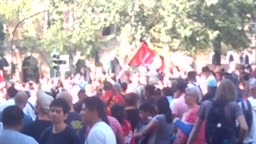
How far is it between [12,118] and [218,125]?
3.64 m

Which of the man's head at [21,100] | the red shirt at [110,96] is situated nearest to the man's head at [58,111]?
the man's head at [21,100]

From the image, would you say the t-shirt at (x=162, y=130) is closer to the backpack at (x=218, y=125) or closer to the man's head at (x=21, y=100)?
the backpack at (x=218, y=125)

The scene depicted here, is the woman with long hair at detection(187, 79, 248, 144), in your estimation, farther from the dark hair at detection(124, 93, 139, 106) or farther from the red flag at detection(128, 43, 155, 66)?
the red flag at detection(128, 43, 155, 66)

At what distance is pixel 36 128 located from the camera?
10.8 m

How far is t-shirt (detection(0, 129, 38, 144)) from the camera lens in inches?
352

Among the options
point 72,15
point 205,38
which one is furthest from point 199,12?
point 72,15

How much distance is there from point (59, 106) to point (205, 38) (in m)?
32.3

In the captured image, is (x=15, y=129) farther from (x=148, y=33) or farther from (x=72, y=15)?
(x=72, y=15)

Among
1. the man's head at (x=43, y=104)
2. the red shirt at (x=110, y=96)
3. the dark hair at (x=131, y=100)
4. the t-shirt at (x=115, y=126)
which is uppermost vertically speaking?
the man's head at (x=43, y=104)

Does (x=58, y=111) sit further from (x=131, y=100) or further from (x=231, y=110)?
(x=131, y=100)

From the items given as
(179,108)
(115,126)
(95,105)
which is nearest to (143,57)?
(179,108)

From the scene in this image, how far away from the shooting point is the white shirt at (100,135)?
9.19 meters

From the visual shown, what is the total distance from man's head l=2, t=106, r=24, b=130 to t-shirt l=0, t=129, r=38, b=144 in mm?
64

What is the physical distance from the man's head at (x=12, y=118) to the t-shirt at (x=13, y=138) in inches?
2.5
